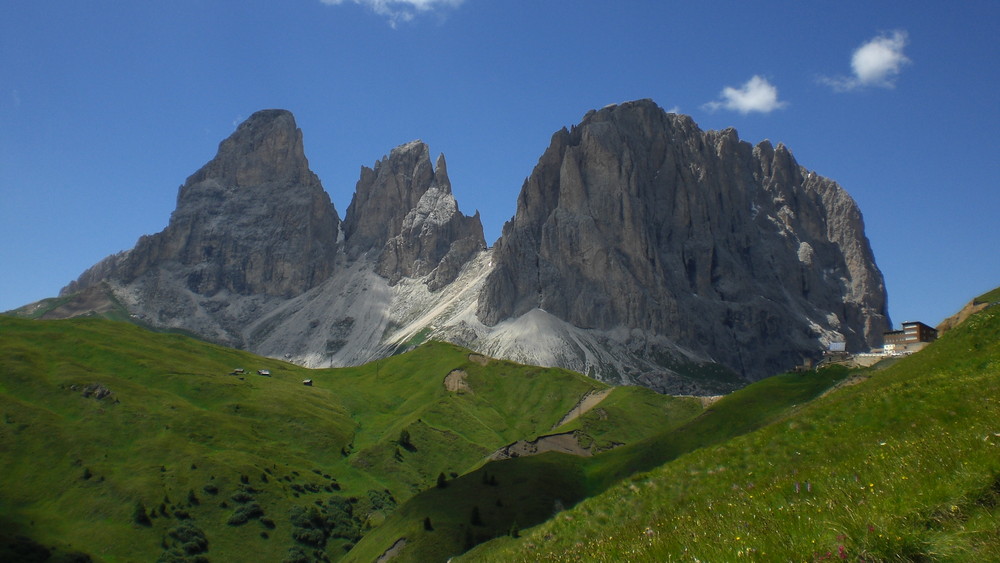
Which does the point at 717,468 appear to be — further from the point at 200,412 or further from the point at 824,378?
the point at 200,412

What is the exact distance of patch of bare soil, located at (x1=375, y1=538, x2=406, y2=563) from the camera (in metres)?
101

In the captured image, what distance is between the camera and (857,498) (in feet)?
53.6

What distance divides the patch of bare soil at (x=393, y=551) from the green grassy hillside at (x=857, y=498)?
7054 centimetres

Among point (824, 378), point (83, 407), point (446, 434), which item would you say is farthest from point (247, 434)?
point (824, 378)

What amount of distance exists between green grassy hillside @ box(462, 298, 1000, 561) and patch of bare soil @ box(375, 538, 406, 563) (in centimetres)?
7054

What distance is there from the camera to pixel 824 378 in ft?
434

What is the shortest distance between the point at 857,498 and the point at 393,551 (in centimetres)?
9389

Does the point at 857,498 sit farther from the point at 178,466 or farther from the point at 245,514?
the point at 178,466

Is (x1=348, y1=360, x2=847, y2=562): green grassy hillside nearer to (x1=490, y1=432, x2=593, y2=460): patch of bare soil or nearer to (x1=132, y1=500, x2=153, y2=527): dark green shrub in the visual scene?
(x1=490, y1=432, x2=593, y2=460): patch of bare soil

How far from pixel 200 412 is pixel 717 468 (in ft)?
546

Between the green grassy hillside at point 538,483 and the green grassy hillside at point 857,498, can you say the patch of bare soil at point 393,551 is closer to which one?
the green grassy hillside at point 538,483

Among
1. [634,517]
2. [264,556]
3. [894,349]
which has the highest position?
[894,349]

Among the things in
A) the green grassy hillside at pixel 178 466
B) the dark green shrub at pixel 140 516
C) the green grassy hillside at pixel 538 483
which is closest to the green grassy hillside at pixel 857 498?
the green grassy hillside at pixel 538 483

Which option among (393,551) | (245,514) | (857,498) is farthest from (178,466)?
(857,498)
